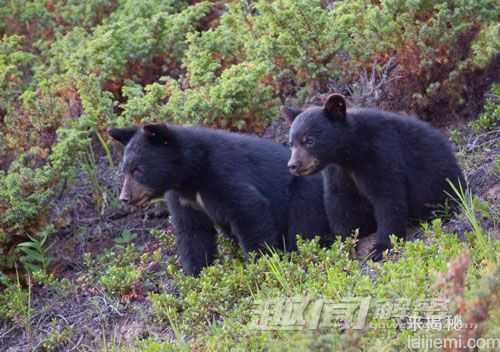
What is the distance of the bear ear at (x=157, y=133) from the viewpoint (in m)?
7.83

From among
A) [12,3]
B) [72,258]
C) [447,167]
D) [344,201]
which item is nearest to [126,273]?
[72,258]

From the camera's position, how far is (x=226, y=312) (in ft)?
23.3

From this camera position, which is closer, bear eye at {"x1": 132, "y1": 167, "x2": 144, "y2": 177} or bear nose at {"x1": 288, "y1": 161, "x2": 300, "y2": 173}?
bear nose at {"x1": 288, "y1": 161, "x2": 300, "y2": 173}

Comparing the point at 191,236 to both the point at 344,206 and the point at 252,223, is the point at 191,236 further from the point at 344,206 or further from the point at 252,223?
the point at 344,206

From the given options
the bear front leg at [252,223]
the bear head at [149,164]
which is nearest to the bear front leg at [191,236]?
the bear head at [149,164]

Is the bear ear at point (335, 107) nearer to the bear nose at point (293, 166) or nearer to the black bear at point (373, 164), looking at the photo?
the black bear at point (373, 164)

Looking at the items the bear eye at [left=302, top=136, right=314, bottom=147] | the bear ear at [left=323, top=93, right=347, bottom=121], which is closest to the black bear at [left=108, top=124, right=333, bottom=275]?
the bear eye at [left=302, top=136, right=314, bottom=147]

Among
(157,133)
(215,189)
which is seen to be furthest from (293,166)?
(157,133)

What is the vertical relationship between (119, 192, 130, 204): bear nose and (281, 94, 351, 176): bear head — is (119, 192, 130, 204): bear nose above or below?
below

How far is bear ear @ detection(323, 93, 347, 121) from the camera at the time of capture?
298 inches

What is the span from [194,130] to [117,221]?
1926 millimetres

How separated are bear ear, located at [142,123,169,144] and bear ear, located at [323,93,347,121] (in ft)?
4.46

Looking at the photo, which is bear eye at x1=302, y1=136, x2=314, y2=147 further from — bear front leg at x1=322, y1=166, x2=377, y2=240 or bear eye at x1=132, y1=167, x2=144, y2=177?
bear eye at x1=132, y1=167, x2=144, y2=177

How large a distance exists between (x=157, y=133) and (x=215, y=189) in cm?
68
